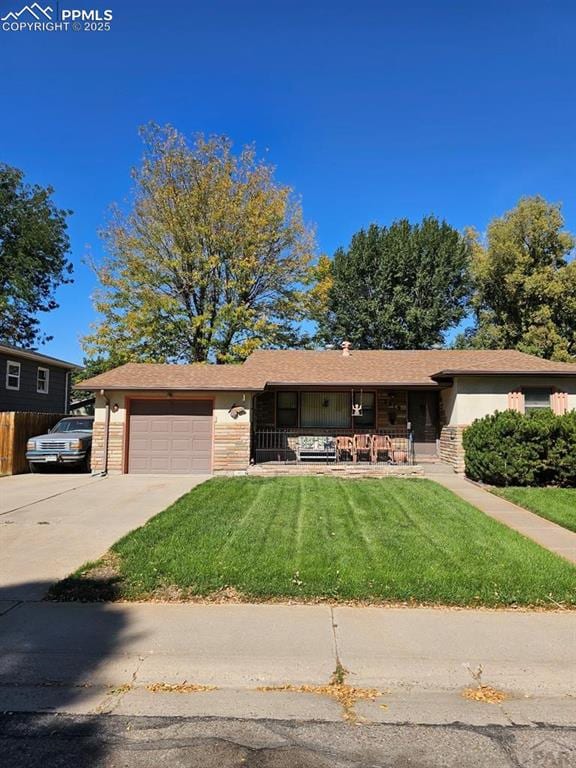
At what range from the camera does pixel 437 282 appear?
29.0 m

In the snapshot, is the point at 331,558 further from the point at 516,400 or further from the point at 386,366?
the point at 386,366

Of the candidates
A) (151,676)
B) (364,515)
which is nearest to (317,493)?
(364,515)

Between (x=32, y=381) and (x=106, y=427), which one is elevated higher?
(x=32, y=381)

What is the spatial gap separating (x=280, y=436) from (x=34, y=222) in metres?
24.2

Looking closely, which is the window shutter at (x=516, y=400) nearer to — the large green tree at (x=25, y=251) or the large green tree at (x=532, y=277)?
the large green tree at (x=532, y=277)

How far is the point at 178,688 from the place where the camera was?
358cm

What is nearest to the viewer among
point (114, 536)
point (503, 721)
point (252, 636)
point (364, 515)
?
point (503, 721)

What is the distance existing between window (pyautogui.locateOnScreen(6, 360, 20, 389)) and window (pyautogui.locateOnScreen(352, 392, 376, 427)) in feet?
44.9

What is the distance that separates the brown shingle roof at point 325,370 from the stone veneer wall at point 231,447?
4.01 feet

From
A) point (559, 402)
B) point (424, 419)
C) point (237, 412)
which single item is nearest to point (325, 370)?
point (424, 419)

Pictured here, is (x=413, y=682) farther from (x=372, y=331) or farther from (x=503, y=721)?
(x=372, y=331)

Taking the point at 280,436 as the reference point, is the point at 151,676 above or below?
below

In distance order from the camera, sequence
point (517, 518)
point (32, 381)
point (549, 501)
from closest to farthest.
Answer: point (517, 518) → point (549, 501) → point (32, 381)

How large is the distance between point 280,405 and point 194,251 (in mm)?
11362
